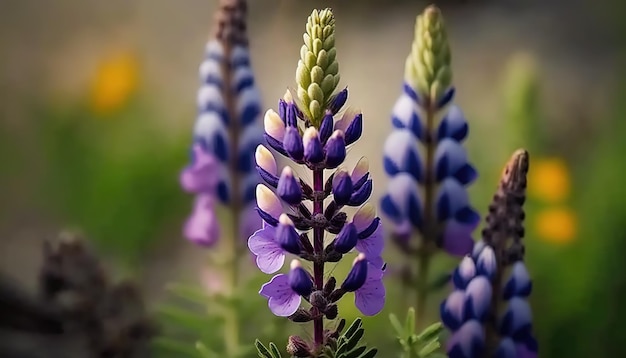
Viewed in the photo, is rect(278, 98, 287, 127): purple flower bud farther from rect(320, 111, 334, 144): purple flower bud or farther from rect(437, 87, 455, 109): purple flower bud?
rect(437, 87, 455, 109): purple flower bud

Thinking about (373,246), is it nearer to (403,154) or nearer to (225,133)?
(403,154)

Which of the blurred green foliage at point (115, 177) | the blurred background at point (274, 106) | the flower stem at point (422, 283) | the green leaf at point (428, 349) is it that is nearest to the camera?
the green leaf at point (428, 349)

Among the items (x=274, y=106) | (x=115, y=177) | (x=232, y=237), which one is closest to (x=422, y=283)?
(x=232, y=237)

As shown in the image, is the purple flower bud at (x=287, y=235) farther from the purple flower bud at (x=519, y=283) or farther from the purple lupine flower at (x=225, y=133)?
the purple lupine flower at (x=225, y=133)

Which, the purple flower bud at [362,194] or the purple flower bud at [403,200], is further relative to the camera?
the purple flower bud at [403,200]

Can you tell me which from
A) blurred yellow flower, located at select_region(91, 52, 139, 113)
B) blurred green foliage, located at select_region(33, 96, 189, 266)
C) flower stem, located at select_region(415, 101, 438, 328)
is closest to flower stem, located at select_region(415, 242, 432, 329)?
flower stem, located at select_region(415, 101, 438, 328)

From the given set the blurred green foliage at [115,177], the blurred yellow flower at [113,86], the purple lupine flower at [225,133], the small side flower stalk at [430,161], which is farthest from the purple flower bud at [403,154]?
the blurred yellow flower at [113,86]
